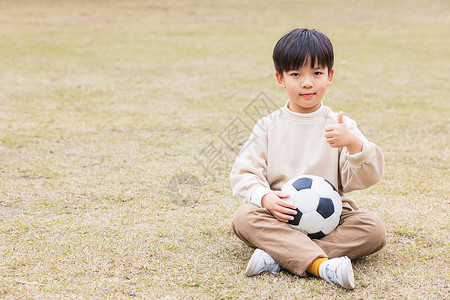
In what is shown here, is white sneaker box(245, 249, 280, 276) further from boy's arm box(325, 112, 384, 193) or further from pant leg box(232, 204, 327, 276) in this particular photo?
boy's arm box(325, 112, 384, 193)

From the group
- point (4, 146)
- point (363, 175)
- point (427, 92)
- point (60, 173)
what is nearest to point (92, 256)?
point (363, 175)

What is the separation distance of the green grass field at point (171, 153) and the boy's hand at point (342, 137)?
0.56 m

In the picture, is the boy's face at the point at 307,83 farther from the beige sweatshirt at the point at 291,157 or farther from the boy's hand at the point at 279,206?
the boy's hand at the point at 279,206

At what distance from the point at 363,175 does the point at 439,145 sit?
109 inches

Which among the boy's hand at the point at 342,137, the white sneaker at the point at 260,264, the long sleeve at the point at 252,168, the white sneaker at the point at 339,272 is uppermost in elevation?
the boy's hand at the point at 342,137

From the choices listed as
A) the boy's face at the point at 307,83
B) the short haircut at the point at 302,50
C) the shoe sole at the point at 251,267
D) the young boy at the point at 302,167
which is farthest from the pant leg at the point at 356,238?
the short haircut at the point at 302,50

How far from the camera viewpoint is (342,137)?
2.49 meters

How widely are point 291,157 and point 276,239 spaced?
43 cm

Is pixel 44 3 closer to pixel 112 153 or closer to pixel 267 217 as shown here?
pixel 112 153

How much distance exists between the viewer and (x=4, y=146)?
194 inches

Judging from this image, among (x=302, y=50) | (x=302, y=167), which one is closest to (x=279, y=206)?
(x=302, y=167)

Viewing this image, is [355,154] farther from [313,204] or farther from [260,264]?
[260,264]

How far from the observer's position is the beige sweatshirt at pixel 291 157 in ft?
9.12

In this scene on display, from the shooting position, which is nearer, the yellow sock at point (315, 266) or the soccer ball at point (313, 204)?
the yellow sock at point (315, 266)
